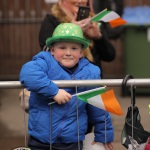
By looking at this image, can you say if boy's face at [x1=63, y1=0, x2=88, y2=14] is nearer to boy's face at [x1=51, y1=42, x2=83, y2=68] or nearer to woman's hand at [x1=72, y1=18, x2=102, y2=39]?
woman's hand at [x1=72, y1=18, x2=102, y2=39]

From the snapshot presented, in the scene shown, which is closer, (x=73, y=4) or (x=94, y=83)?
(x=94, y=83)

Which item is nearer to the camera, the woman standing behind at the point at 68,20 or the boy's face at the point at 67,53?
the boy's face at the point at 67,53

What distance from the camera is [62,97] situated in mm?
3789

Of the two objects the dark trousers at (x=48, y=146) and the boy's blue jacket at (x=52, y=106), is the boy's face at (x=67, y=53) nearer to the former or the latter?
the boy's blue jacket at (x=52, y=106)

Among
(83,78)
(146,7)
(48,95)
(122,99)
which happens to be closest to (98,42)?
(83,78)

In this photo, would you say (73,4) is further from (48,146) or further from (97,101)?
(48,146)

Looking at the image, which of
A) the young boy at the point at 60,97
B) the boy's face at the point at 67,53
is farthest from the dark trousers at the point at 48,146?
the boy's face at the point at 67,53

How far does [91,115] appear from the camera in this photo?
4074mm

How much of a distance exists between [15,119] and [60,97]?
4.43 m

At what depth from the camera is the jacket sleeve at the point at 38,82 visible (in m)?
3.74

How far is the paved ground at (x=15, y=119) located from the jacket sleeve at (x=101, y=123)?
1.82 m

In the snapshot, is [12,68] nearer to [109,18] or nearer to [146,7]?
[146,7]

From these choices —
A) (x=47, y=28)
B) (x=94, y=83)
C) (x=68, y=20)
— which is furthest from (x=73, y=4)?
(x=94, y=83)

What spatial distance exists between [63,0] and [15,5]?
598 centimetres
